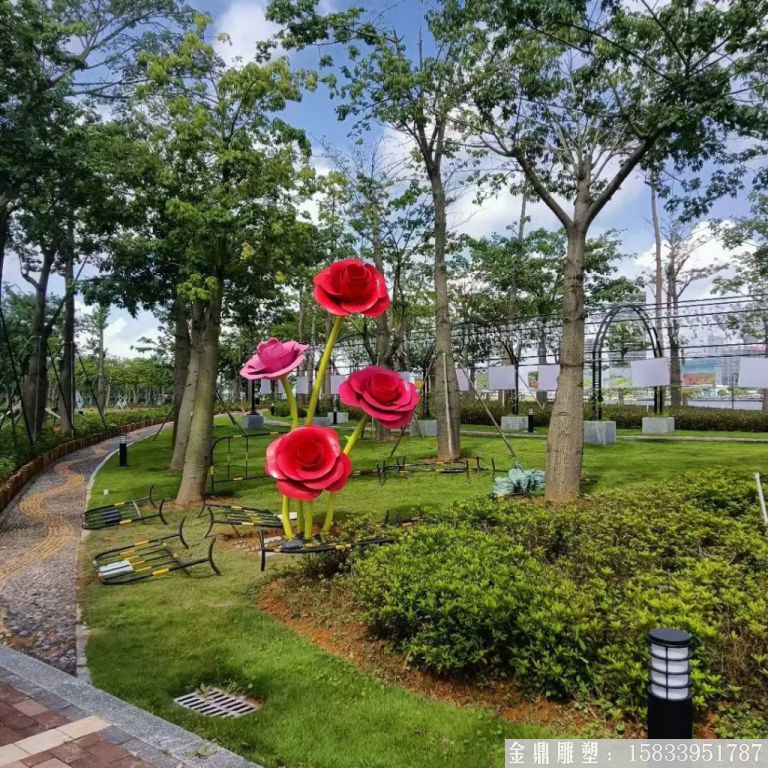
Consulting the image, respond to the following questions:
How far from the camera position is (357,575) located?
16.7 feet

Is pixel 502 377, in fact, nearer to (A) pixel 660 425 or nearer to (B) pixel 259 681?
(A) pixel 660 425

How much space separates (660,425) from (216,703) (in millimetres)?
18621

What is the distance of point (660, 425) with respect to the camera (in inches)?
771

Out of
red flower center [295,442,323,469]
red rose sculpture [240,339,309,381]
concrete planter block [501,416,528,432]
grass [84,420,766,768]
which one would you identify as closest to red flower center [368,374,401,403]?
red flower center [295,442,323,469]

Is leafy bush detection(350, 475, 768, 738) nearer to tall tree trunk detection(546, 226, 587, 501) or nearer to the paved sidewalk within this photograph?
the paved sidewalk

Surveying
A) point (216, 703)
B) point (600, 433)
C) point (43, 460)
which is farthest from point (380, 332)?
point (216, 703)

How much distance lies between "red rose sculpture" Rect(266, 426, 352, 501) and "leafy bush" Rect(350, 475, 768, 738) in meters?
0.82

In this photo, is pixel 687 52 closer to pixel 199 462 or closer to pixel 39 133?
pixel 199 462

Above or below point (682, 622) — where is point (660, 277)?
above

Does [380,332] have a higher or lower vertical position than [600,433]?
higher

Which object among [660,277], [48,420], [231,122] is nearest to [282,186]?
[231,122]

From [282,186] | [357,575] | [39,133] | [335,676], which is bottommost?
[335,676]

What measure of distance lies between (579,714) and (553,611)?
554 mm

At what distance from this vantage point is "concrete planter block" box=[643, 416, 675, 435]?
19.5 m
